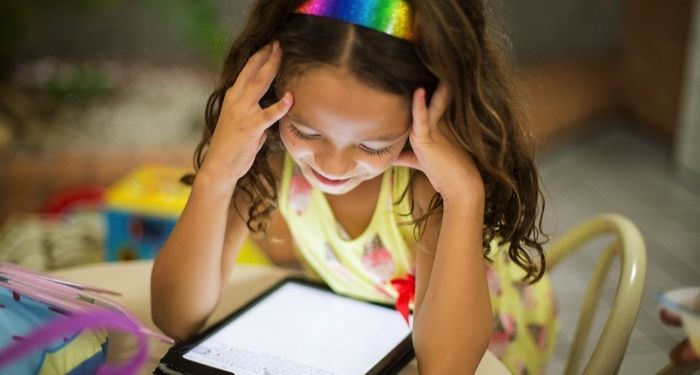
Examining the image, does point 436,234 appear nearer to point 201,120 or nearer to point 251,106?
point 251,106

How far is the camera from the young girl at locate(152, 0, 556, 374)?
2.56 feet

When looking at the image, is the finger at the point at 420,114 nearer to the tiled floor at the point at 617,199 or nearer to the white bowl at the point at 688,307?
the white bowl at the point at 688,307

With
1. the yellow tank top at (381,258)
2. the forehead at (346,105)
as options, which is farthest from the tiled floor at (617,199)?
the forehead at (346,105)

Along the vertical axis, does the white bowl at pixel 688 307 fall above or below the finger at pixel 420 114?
below

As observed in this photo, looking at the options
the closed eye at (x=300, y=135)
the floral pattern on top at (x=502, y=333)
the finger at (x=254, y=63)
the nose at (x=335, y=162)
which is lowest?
the floral pattern on top at (x=502, y=333)

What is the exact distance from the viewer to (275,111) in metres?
0.84

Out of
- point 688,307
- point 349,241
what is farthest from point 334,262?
point 688,307

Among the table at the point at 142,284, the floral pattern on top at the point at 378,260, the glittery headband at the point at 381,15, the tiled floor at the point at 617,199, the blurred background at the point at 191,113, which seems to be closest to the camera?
the glittery headband at the point at 381,15

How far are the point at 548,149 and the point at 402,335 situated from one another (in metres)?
2.82

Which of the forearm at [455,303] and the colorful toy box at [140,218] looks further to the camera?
the colorful toy box at [140,218]

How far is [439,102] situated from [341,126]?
0.10 meters

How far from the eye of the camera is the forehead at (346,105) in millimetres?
784

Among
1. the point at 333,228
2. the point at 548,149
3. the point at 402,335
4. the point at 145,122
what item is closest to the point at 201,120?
the point at 145,122

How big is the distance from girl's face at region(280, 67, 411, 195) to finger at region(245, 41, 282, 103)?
28 millimetres
